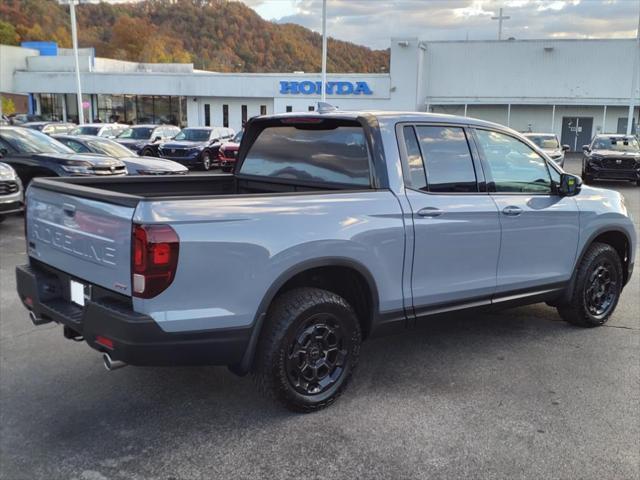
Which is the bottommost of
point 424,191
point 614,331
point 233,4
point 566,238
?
point 614,331

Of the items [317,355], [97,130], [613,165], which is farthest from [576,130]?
[317,355]

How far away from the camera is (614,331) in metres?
5.45

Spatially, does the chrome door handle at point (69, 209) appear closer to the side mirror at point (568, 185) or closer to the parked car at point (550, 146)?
the side mirror at point (568, 185)

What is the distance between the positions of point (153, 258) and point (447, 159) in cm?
231

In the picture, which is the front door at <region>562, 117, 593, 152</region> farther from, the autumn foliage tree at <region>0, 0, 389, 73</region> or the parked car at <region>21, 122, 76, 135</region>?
the autumn foliage tree at <region>0, 0, 389, 73</region>

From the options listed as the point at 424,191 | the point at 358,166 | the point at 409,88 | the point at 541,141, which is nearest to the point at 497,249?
the point at 424,191

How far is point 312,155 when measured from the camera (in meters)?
4.45

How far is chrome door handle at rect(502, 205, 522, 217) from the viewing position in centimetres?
455

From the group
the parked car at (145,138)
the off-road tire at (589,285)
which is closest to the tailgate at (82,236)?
the off-road tire at (589,285)

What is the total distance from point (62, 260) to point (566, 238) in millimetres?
3851

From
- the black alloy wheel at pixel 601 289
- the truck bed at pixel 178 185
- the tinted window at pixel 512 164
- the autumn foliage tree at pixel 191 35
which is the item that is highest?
the autumn foliage tree at pixel 191 35

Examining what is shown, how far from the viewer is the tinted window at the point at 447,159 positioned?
14.0 ft

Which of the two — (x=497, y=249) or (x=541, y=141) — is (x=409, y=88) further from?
(x=497, y=249)

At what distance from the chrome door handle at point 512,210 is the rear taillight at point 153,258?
259cm
